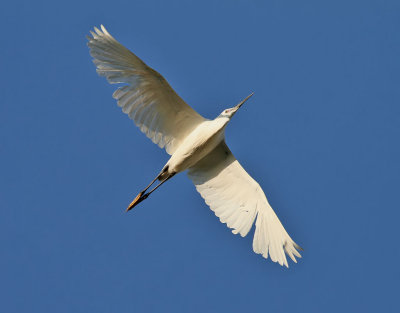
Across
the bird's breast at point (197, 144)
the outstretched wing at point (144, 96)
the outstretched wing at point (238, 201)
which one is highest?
the outstretched wing at point (144, 96)

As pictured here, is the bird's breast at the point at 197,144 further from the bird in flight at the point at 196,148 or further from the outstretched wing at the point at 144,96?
the outstretched wing at the point at 144,96

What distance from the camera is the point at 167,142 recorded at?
699 inches

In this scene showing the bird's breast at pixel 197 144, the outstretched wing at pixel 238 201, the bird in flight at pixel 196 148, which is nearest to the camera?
the bird in flight at pixel 196 148

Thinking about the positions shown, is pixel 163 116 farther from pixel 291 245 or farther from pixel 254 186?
pixel 291 245

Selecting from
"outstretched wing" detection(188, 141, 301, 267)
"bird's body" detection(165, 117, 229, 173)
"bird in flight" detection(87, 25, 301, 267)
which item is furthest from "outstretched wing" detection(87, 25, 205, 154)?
"outstretched wing" detection(188, 141, 301, 267)

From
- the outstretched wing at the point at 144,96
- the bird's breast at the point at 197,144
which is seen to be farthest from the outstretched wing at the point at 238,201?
the outstretched wing at the point at 144,96

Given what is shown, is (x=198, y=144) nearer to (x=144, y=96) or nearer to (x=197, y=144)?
(x=197, y=144)

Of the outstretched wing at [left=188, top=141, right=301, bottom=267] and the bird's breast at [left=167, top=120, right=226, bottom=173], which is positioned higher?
the bird's breast at [left=167, top=120, right=226, bottom=173]

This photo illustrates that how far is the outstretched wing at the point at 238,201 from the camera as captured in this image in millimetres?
17391

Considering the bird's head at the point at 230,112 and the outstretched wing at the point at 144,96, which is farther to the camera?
the bird's head at the point at 230,112

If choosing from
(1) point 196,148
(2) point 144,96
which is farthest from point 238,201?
(2) point 144,96

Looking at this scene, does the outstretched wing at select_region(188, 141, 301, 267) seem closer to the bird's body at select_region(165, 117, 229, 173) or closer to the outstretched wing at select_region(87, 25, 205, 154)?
the bird's body at select_region(165, 117, 229, 173)

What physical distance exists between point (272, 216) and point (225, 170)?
5.15ft

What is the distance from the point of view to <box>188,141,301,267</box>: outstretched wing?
17391 mm
